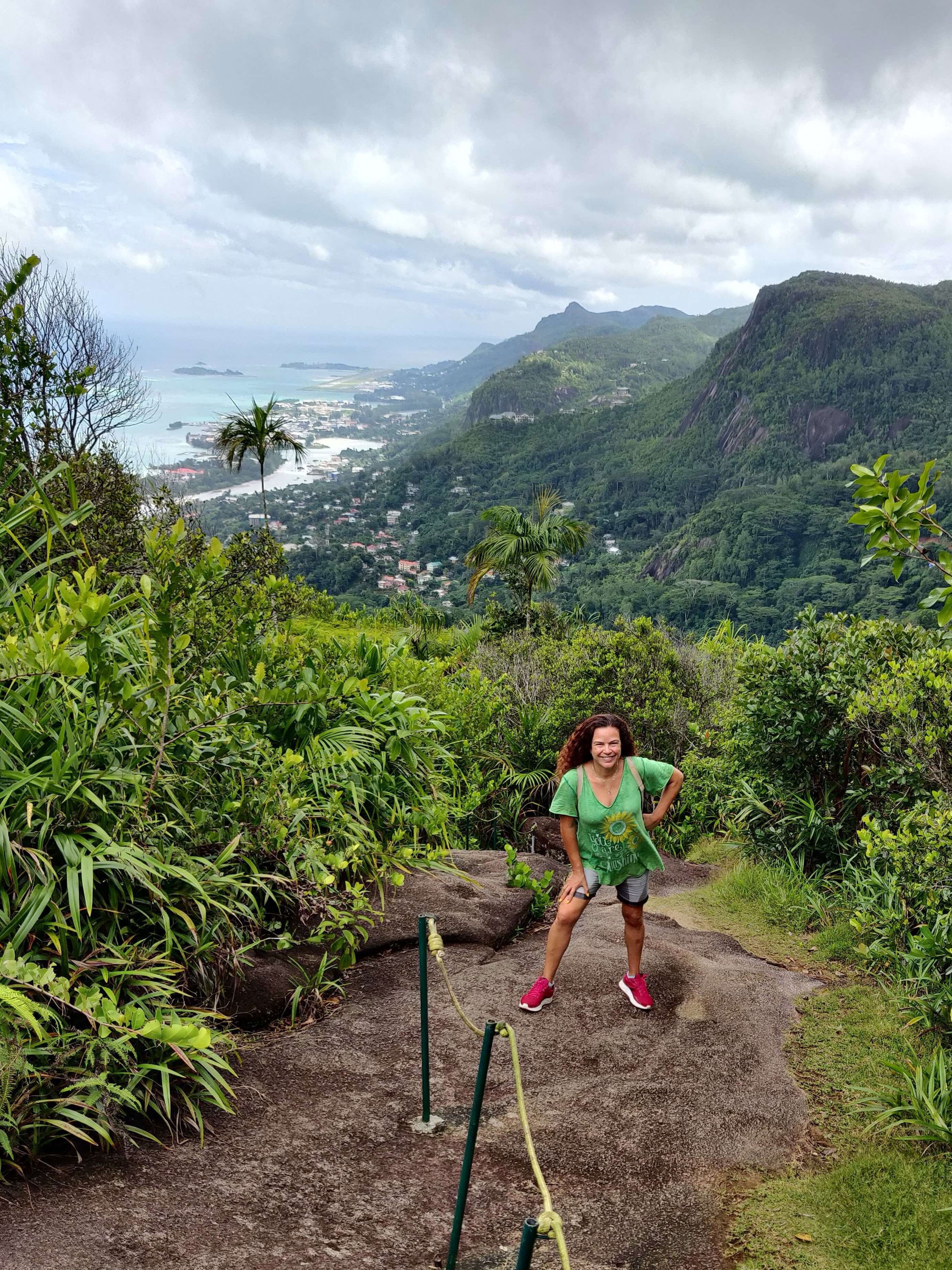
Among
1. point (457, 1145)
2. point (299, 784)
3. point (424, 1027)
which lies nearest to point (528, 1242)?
point (424, 1027)

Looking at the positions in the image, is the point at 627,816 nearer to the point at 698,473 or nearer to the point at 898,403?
the point at 698,473

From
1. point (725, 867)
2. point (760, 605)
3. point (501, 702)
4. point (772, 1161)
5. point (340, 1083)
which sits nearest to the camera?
point (772, 1161)

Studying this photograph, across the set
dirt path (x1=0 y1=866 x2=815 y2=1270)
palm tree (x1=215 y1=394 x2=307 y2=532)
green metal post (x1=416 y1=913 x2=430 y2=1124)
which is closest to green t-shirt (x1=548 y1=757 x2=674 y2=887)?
dirt path (x1=0 y1=866 x2=815 y2=1270)

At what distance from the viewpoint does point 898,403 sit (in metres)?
101

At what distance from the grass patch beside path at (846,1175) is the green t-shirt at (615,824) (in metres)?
1.04

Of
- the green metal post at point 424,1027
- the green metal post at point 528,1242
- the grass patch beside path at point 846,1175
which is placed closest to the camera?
the green metal post at point 528,1242

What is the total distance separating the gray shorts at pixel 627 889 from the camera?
3.86 m

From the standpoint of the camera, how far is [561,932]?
152 inches

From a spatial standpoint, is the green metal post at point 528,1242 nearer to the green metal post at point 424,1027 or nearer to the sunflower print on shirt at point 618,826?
the green metal post at point 424,1027

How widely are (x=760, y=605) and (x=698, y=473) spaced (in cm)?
4204

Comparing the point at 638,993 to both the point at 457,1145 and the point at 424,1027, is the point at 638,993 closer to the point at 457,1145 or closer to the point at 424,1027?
the point at 457,1145

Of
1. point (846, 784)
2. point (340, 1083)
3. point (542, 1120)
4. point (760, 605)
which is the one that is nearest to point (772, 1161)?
point (542, 1120)

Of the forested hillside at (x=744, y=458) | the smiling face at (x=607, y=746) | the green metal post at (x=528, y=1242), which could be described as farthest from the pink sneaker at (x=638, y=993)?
the forested hillside at (x=744, y=458)

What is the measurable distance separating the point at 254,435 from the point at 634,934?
15808mm
